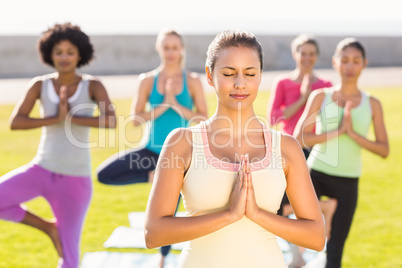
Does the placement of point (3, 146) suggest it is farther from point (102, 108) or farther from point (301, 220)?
point (301, 220)

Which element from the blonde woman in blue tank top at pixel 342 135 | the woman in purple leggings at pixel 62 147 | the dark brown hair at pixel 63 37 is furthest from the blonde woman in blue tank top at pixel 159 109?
the blonde woman in blue tank top at pixel 342 135

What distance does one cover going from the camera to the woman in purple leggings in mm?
3941

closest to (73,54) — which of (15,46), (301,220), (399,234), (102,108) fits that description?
(102,108)

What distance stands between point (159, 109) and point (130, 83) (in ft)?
49.8

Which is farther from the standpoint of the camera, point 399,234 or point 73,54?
point 399,234

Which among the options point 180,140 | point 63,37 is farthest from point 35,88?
point 180,140

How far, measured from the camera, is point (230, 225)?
216 cm

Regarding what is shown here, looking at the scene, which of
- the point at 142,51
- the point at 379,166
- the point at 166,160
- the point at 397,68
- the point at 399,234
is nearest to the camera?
the point at 166,160

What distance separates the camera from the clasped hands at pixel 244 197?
6.63ft

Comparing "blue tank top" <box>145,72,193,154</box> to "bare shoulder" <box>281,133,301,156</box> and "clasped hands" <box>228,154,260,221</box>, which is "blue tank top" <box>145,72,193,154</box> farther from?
"clasped hands" <box>228,154,260,221</box>

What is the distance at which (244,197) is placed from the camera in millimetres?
2020

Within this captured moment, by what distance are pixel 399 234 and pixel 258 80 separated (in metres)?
4.29

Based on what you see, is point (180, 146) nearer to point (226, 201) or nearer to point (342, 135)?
point (226, 201)

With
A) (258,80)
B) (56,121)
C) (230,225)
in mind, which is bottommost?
(230,225)
